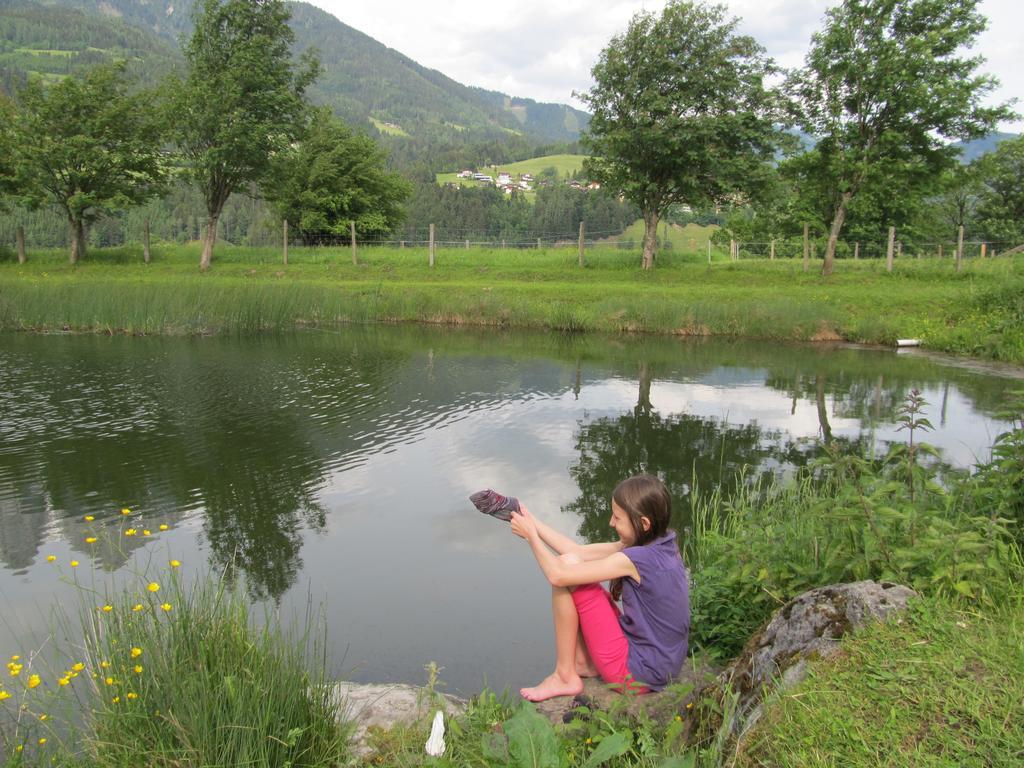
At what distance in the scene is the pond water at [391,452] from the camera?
5309 mm

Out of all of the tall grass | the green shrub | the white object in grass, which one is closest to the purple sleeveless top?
the green shrub

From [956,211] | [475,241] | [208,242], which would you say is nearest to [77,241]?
[208,242]

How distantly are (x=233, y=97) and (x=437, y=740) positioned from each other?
93.4 feet

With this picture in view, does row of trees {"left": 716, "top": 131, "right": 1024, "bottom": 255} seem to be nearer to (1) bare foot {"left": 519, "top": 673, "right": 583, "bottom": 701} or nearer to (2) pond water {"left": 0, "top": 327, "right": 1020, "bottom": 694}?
(2) pond water {"left": 0, "top": 327, "right": 1020, "bottom": 694}

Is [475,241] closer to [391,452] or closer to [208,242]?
[208,242]

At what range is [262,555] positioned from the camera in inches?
238

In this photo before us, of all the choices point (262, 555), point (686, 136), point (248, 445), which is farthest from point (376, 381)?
point (686, 136)

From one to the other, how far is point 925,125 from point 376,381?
1880 cm

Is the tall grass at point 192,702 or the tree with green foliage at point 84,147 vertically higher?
the tree with green foliage at point 84,147

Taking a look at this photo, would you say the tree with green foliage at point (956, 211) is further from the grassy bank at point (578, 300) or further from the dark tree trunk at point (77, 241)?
the dark tree trunk at point (77, 241)

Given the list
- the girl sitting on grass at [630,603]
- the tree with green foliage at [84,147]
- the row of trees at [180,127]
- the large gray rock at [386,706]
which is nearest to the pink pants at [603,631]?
the girl sitting on grass at [630,603]

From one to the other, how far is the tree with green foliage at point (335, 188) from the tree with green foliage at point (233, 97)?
3.45 m

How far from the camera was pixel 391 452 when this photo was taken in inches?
360

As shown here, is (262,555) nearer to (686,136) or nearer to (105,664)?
(105,664)
